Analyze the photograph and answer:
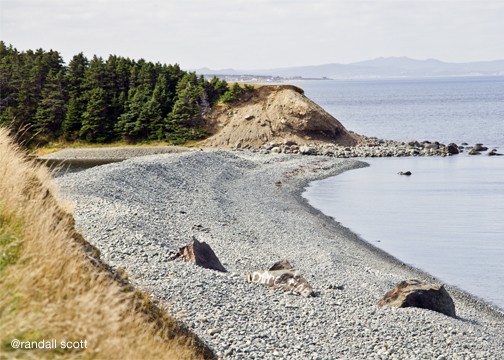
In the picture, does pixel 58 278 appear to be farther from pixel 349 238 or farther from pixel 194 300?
pixel 349 238

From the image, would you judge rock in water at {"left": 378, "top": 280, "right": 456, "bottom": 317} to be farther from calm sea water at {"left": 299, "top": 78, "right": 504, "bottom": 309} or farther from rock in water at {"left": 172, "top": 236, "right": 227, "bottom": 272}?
rock in water at {"left": 172, "top": 236, "right": 227, "bottom": 272}

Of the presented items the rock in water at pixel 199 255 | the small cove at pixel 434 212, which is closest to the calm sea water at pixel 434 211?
the small cove at pixel 434 212

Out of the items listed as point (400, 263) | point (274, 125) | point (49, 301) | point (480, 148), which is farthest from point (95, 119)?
point (49, 301)

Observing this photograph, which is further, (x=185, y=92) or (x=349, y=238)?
(x=185, y=92)

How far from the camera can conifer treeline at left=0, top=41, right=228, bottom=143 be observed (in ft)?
260

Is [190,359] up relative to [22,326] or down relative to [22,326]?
down

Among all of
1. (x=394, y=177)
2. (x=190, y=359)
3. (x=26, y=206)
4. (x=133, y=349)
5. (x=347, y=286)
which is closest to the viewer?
(x=133, y=349)

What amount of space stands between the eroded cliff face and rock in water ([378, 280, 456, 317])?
58.1 meters

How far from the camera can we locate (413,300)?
2070cm

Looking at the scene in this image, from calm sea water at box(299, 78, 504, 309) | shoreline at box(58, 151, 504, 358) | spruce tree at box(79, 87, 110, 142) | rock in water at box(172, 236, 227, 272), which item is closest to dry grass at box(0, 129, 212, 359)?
shoreline at box(58, 151, 504, 358)

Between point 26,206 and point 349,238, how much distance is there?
26.1m

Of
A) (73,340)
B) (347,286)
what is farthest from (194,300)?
(73,340)

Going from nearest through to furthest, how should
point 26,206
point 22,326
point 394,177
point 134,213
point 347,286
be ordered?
point 22,326 → point 26,206 → point 347,286 → point 134,213 → point 394,177

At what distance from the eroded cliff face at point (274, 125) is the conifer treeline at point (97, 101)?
286 centimetres
